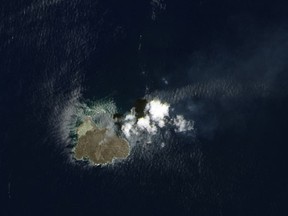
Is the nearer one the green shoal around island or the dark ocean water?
the dark ocean water

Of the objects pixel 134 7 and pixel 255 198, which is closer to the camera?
pixel 255 198

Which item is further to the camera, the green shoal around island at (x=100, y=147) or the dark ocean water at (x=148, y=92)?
the green shoal around island at (x=100, y=147)

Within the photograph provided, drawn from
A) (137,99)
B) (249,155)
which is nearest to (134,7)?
(137,99)

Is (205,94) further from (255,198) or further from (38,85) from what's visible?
(38,85)
